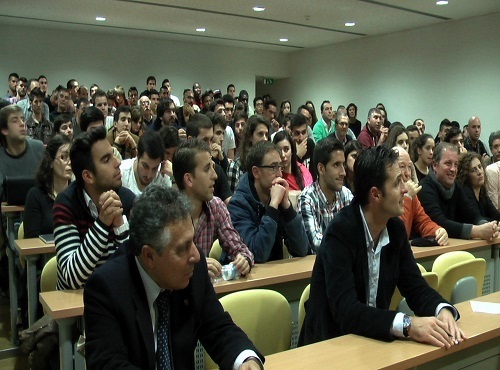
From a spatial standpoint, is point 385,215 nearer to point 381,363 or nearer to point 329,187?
point 381,363

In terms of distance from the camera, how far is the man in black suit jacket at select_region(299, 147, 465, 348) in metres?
2.02

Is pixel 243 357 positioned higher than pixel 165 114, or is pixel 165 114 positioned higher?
pixel 165 114

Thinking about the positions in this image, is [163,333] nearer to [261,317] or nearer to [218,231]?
[261,317]

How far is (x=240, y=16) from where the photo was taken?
417 inches

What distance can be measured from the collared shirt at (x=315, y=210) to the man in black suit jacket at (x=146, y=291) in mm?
1816

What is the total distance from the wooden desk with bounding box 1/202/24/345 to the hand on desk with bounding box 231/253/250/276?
190 centimetres

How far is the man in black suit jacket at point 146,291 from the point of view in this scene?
1.48 m

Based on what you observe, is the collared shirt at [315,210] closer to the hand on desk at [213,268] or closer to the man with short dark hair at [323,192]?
the man with short dark hair at [323,192]

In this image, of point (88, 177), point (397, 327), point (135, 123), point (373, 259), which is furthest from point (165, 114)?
point (397, 327)

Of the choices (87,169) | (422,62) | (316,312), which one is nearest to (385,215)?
(316,312)

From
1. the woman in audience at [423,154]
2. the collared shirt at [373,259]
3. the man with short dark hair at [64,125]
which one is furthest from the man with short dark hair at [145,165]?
the woman in audience at [423,154]

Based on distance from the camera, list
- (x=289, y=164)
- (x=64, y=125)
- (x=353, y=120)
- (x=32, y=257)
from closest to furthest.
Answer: (x=32, y=257), (x=289, y=164), (x=64, y=125), (x=353, y=120)

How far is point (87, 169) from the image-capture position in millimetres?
2543

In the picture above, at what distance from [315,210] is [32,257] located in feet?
5.96
